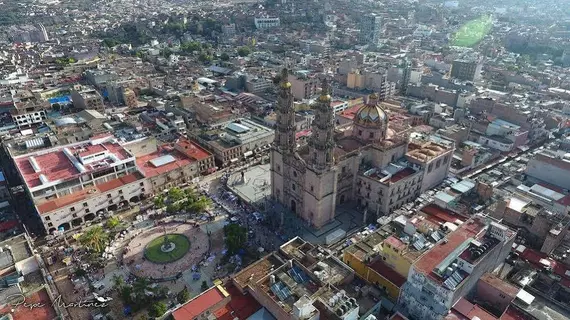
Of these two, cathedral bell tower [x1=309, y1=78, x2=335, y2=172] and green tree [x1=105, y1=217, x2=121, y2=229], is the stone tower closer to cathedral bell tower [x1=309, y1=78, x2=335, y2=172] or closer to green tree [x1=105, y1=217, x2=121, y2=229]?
cathedral bell tower [x1=309, y1=78, x2=335, y2=172]

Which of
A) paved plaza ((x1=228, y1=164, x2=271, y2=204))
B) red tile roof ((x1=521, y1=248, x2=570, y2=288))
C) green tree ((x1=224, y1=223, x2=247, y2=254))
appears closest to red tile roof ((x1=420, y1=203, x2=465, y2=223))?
red tile roof ((x1=521, y1=248, x2=570, y2=288))

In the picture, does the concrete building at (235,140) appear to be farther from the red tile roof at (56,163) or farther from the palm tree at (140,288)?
the palm tree at (140,288)

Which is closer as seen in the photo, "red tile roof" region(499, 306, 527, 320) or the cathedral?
"red tile roof" region(499, 306, 527, 320)

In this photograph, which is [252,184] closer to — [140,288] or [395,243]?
[140,288]

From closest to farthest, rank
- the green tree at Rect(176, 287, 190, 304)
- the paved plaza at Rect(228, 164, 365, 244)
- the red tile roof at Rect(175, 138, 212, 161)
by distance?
the green tree at Rect(176, 287, 190, 304)
the paved plaza at Rect(228, 164, 365, 244)
the red tile roof at Rect(175, 138, 212, 161)

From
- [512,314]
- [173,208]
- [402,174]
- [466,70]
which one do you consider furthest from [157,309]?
[466,70]
